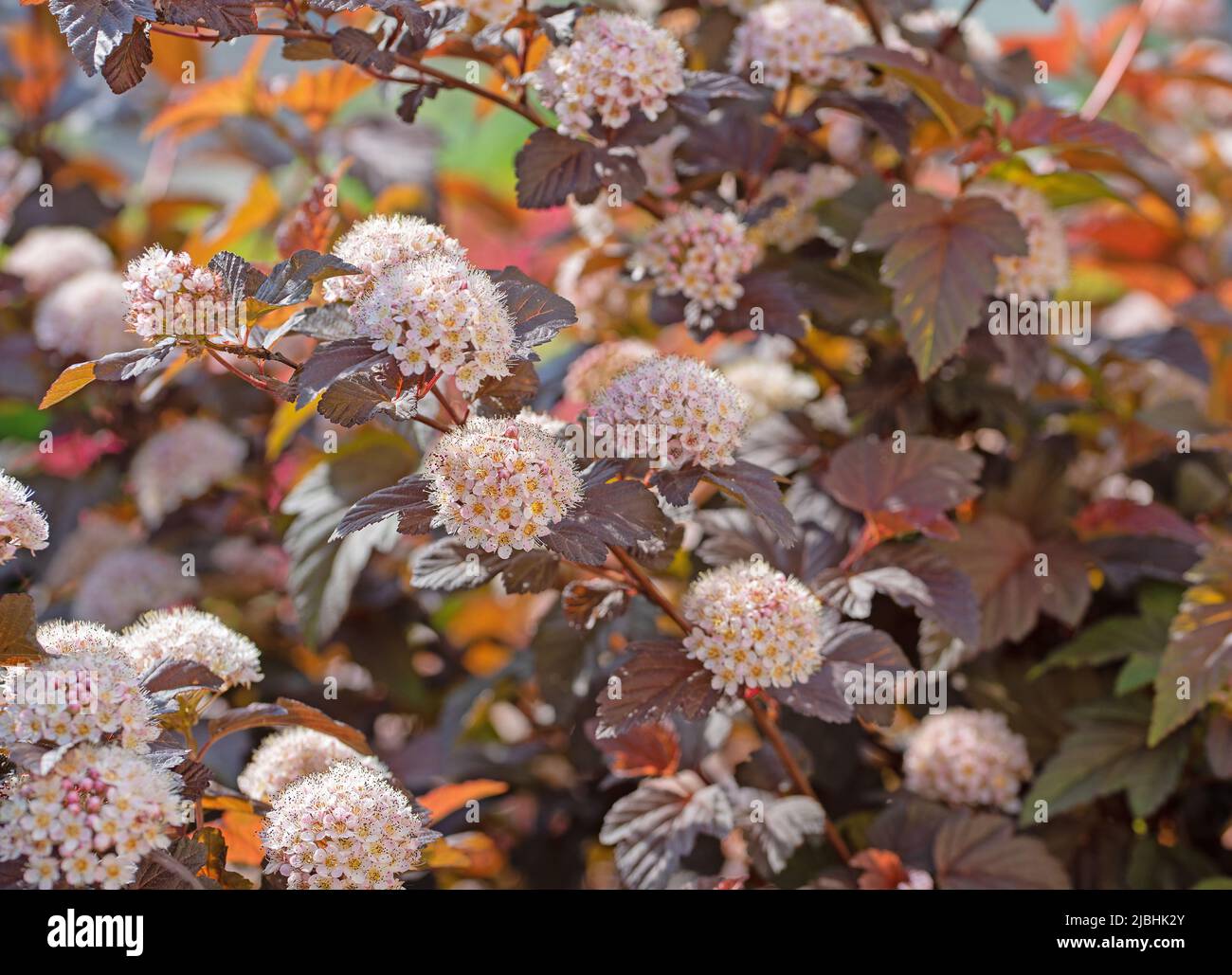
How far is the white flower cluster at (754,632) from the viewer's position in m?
0.74

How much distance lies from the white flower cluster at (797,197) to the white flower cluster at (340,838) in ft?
→ 2.27

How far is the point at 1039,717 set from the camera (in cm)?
117

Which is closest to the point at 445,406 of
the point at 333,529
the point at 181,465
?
the point at 333,529

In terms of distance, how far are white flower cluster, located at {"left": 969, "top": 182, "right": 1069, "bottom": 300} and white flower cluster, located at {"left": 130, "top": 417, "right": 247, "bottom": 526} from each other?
824 mm

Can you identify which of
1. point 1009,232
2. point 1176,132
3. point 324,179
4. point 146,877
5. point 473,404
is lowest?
point 146,877

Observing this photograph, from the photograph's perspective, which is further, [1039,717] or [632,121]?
[1039,717]

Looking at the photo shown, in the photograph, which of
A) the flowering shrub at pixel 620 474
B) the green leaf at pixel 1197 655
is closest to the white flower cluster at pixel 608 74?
the flowering shrub at pixel 620 474

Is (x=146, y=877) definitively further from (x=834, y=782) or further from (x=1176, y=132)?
(x=1176, y=132)

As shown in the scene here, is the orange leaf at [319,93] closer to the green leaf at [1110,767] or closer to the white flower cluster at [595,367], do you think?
the white flower cluster at [595,367]

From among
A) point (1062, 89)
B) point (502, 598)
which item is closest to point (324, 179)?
point (502, 598)

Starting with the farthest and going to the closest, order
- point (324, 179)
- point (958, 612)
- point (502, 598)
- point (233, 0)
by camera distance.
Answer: point (502, 598) < point (324, 179) < point (958, 612) < point (233, 0)

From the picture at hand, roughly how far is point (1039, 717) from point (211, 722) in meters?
0.78

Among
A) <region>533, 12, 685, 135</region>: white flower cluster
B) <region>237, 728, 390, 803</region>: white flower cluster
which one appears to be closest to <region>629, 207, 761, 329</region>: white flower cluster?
<region>533, 12, 685, 135</region>: white flower cluster

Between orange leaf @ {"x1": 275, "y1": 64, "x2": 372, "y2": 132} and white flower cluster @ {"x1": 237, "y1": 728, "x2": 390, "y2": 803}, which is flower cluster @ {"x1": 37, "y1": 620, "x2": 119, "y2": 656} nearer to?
white flower cluster @ {"x1": 237, "y1": 728, "x2": 390, "y2": 803}
